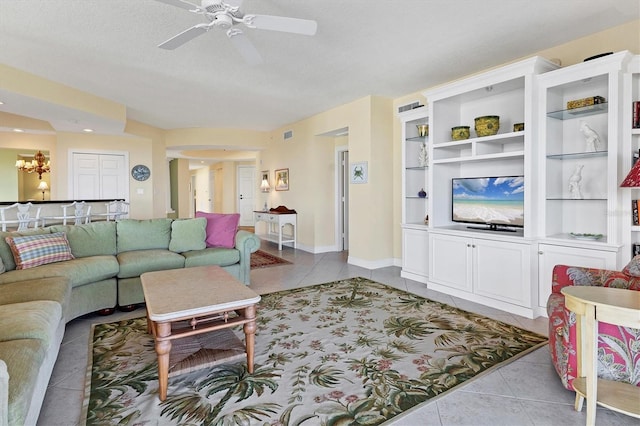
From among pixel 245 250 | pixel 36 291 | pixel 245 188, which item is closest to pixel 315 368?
pixel 36 291

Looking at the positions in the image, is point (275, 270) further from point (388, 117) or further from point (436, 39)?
point (436, 39)

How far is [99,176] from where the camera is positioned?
727cm

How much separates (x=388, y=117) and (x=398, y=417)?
4.55 m

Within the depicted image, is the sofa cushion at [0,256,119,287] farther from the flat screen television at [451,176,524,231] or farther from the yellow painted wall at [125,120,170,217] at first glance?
the yellow painted wall at [125,120,170,217]

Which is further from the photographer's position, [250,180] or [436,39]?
[250,180]

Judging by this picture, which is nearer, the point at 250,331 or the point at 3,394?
the point at 3,394

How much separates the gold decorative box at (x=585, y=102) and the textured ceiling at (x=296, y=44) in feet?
2.17

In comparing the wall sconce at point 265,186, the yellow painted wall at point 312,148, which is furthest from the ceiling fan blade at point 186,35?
the wall sconce at point 265,186

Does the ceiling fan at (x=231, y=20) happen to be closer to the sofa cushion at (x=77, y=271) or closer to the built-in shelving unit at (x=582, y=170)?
the sofa cushion at (x=77, y=271)

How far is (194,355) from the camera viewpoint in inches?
87.7

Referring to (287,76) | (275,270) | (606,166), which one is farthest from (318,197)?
(606,166)

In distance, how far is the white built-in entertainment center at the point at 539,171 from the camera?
2.89m

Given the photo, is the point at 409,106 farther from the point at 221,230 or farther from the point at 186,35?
the point at 186,35

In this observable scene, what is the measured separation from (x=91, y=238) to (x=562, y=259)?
474 centimetres
